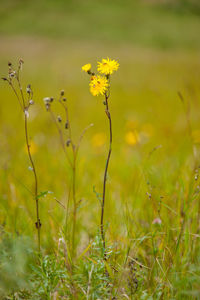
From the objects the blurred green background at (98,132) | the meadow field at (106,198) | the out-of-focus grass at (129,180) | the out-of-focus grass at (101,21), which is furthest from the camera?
the out-of-focus grass at (101,21)

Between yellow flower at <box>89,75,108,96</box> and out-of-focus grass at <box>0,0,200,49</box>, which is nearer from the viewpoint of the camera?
yellow flower at <box>89,75,108,96</box>

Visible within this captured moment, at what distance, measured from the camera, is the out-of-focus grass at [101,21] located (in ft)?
83.3

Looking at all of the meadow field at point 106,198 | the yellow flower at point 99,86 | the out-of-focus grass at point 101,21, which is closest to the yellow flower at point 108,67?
the yellow flower at point 99,86

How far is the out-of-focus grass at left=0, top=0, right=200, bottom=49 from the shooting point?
25391 mm

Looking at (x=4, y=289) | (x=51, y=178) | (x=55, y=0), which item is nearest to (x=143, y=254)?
(x=4, y=289)

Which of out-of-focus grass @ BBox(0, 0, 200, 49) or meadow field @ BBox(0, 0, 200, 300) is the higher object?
out-of-focus grass @ BBox(0, 0, 200, 49)

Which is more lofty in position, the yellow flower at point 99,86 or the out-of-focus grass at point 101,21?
the out-of-focus grass at point 101,21

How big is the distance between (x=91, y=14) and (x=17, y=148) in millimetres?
47294

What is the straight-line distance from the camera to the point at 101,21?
40156 mm

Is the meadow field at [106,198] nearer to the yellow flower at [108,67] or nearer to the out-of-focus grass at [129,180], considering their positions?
the out-of-focus grass at [129,180]

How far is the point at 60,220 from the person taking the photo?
4.56 feet

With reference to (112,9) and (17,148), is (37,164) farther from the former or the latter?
(112,9)

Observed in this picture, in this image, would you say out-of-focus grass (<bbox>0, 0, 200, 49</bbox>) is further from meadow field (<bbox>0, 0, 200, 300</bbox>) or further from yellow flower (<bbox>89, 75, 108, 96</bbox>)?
yellow flower (<bbox>89, 75, 108, 96</bbox>)

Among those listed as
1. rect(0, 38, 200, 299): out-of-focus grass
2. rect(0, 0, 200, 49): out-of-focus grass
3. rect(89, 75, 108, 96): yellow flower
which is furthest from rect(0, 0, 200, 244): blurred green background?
rect(0, 0, 200, 49): out-of-focus grass
